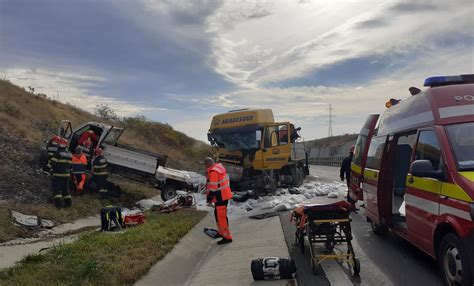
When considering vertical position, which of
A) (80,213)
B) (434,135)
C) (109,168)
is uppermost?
(434,135)

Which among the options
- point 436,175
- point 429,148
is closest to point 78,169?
point 429,148

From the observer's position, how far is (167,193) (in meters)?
15.4

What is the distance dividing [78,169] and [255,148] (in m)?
5.95

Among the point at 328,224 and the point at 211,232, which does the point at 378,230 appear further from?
the point at 211,232

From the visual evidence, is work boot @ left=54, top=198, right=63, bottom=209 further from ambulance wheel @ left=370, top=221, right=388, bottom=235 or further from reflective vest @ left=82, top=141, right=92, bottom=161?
ambulance wheel @ left=370, top=221, right=388, bottom=235

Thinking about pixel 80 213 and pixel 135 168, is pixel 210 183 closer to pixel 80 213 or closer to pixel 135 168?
pixel 80 213

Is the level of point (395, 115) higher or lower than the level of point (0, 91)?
lower

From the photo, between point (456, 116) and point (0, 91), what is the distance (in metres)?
26.7

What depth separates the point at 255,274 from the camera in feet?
18.5

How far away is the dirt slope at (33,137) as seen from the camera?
12355 millimetres

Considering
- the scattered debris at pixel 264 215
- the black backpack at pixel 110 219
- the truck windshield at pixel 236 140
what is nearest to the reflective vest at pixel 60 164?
the black backpack at pixel 110 219

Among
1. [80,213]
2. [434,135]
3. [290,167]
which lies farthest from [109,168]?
[434,135]

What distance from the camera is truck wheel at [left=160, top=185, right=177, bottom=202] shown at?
Answer: 15.4 meters

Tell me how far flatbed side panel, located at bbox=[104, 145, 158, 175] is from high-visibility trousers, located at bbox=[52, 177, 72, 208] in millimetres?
2981
